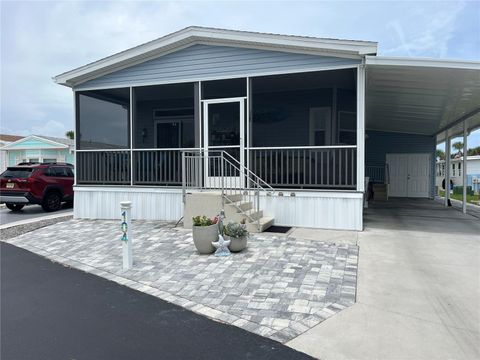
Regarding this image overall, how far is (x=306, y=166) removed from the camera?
8227mm

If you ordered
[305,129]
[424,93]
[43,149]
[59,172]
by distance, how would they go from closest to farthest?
[424,93]
[305,129]
[59,172]
[43,149]

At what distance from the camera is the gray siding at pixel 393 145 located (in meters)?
16.3

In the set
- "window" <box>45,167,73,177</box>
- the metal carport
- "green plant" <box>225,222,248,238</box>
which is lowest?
"green plant" <box>225,222,248,238</box>

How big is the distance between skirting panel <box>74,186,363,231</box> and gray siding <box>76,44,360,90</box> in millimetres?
2708

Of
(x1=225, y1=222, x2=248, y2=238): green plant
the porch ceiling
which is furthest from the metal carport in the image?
(x1=225, y1=222, x2=248, y2=238): green plant

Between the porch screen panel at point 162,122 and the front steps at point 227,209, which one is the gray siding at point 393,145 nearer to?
the porch screen panel at point 162,122

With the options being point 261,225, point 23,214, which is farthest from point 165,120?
point 261,225

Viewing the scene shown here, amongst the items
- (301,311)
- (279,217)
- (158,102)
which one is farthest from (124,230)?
(158,102)

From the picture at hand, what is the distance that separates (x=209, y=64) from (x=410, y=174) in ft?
38.1

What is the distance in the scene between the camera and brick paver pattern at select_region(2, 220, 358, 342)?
11.9 feet

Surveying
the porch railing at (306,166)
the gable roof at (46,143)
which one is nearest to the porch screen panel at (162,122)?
the porch railing at (306,166)

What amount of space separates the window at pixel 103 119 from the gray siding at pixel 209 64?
547 millimetres

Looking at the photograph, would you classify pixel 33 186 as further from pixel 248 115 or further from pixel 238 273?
pixel 238 273

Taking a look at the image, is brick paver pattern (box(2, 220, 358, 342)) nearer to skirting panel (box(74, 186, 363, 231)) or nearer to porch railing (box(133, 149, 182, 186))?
skirting panel (box(74, 186, 363, 231))
